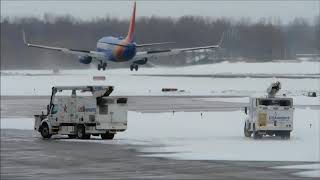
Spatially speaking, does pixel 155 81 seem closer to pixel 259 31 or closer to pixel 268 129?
pixel 259 31

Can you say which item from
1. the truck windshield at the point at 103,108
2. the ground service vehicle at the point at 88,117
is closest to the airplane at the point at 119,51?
the ground service vehicle at the point at 88,117

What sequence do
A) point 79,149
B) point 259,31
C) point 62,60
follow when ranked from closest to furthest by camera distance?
point 79,149 → point 259,31 → point 62,60

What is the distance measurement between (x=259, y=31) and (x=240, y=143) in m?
53.0

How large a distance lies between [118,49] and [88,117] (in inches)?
2479

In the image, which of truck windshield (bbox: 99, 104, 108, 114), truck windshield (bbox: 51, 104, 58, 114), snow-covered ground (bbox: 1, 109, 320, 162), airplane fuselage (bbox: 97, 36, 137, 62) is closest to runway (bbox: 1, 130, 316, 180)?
snow-covered ground (bbox: 1, 109, 320, 162)

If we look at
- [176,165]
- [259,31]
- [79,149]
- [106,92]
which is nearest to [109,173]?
[176,165]

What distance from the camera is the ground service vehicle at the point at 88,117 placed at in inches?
1120

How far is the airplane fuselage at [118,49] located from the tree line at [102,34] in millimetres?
7756

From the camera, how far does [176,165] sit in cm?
1889

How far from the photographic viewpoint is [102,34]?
103562 mm

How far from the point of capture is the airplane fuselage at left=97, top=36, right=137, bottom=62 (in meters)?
90.8

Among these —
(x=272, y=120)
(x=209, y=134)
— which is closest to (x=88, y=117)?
(x=209, y=134)

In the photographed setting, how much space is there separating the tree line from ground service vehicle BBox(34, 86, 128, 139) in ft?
172

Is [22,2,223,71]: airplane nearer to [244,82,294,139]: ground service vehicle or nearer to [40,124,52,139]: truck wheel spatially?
[40,124,52,139]: truck wheel
